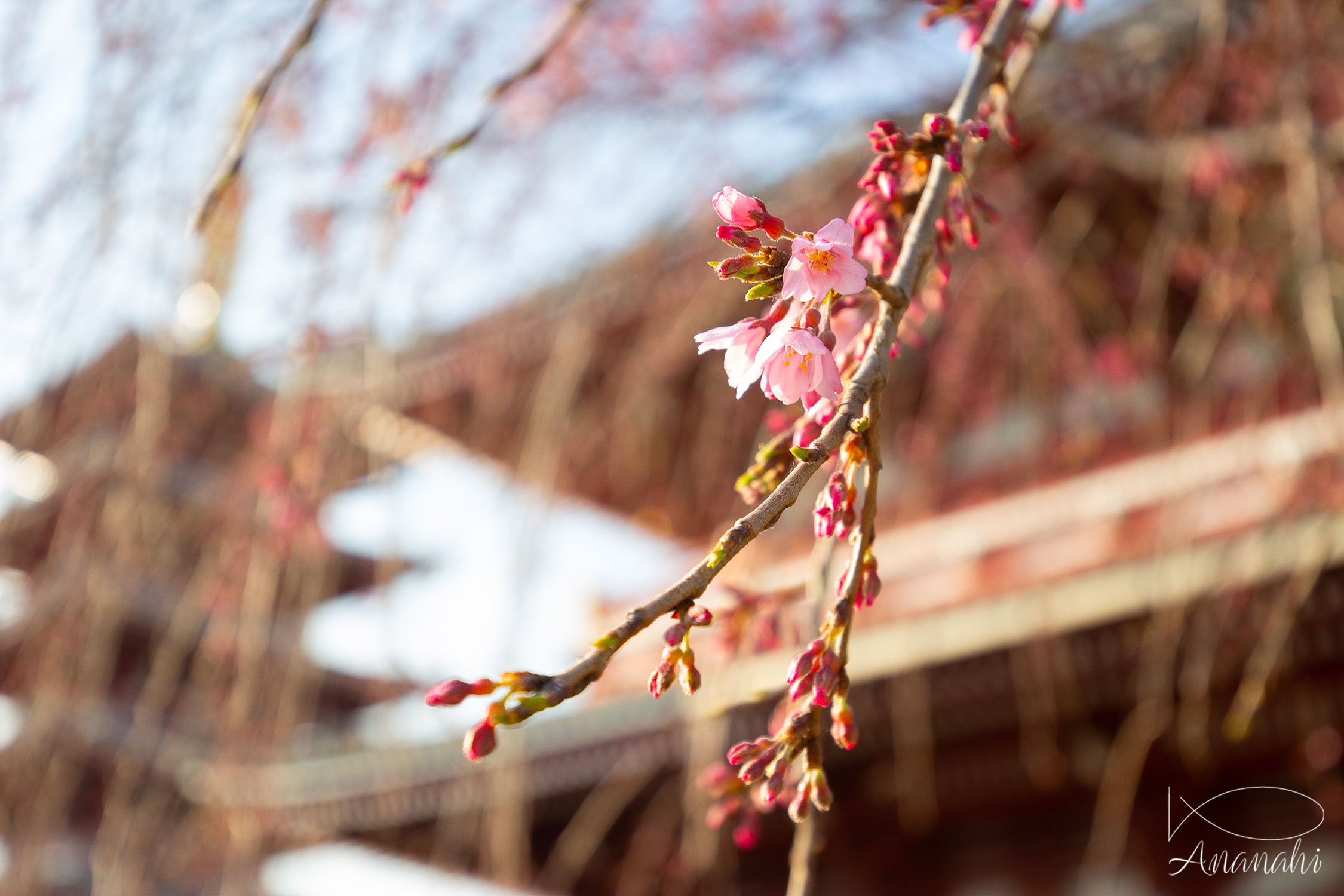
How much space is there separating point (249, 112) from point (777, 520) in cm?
69

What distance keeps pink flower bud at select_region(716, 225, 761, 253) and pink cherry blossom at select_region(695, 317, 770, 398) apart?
54 mm

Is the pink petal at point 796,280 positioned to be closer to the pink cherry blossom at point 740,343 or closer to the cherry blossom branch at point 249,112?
Result: the pink cherry blossom at point 740,343

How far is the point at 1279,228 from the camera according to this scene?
2.80 m

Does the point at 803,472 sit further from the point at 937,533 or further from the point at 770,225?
the point at 937,533

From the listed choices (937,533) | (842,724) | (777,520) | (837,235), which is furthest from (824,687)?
(937,533)

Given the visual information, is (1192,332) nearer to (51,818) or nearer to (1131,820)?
(1131,820)

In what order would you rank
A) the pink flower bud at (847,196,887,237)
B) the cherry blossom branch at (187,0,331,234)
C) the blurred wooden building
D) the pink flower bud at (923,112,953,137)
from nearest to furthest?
the pink flower bud at (923,112,953,137) → the pink flower bud at (847,196,887,237) → the cherry blossom branch at (187,0,331,234) → the blurred wooden building

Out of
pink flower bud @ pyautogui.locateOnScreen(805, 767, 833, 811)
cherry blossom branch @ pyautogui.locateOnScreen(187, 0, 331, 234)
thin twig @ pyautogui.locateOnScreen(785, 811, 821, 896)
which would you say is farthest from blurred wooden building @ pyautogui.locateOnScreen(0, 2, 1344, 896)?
cherry blossom branch @ pyautogui.locateOnScreen(187, 0, 331, 234)

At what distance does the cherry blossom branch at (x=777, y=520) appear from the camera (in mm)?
477

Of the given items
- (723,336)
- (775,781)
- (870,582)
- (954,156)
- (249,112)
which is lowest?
(775,781)

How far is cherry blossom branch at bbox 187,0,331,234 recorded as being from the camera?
3.04ft

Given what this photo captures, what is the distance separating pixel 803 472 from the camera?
501 mm

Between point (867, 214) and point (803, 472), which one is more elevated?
point (867, 214)

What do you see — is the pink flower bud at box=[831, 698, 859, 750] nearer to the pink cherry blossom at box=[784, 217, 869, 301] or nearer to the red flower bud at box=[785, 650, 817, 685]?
the red flower bud at box=[785, 650, 817, 685]
